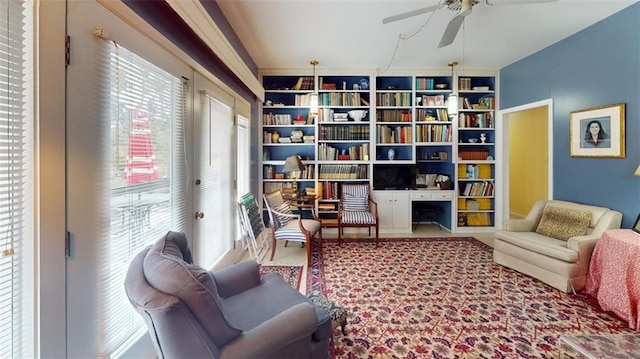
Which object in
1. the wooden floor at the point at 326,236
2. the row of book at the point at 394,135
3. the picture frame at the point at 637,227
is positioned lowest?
the wooden floor at the point at 326,236

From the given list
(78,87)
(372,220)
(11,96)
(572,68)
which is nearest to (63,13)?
(78,87)

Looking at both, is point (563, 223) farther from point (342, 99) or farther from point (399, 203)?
point (342, 99)

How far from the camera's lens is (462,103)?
4613 mm

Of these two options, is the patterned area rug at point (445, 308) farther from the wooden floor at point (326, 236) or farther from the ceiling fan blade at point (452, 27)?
the ceiling fan blade at point (452, 27)

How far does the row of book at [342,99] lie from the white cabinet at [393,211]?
157cm

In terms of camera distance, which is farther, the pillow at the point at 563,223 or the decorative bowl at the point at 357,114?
the decorative bowl at the point at 357,114

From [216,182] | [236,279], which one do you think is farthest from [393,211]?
[236,279]

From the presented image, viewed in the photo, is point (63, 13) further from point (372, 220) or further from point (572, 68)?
point (572, 68)

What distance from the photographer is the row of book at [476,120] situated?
460cm

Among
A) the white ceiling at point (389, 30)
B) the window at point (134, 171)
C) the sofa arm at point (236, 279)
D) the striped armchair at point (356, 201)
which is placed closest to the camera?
the window at point (134, 171)

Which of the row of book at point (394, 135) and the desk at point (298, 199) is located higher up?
the row of book at point (394, 135)

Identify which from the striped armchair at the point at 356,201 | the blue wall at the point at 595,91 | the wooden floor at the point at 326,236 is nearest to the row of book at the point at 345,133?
the striped armchair at the point at 356,201

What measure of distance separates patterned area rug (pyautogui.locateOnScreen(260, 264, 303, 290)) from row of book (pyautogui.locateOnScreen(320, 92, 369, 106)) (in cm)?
276

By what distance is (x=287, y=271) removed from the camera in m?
3.04
